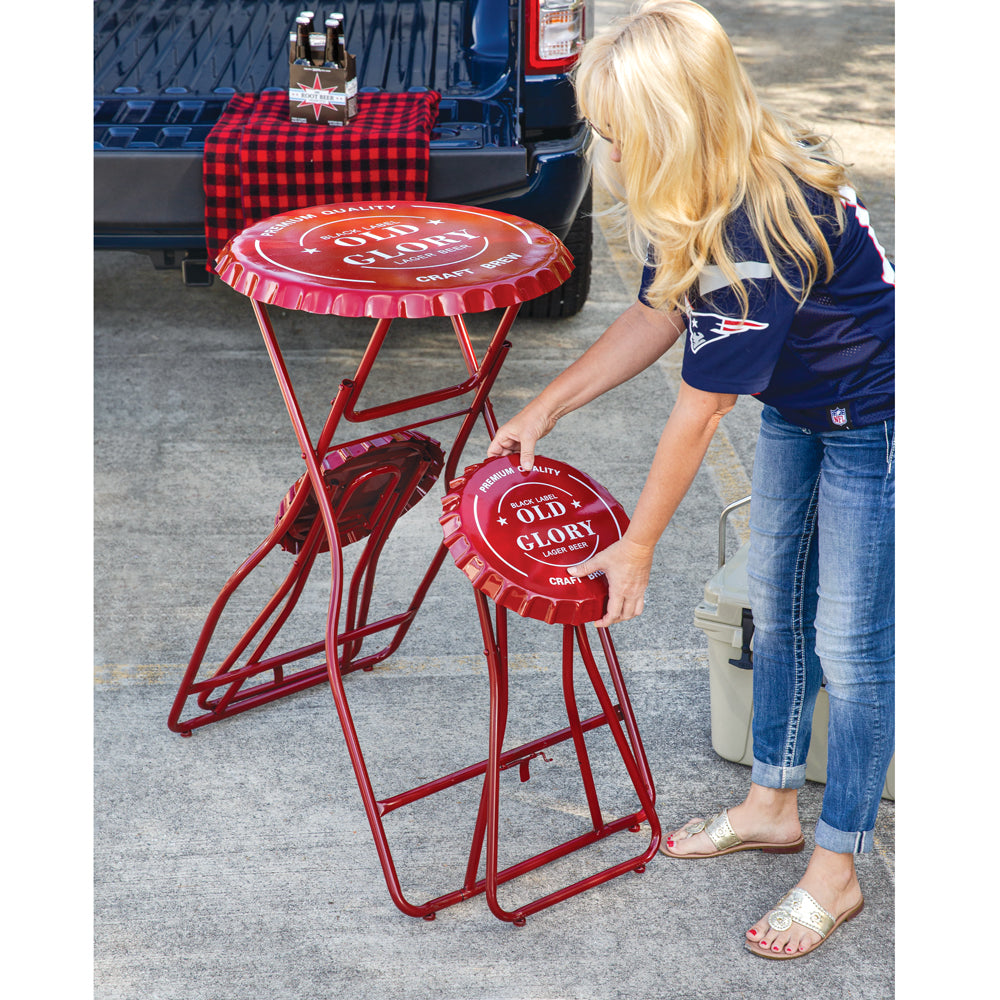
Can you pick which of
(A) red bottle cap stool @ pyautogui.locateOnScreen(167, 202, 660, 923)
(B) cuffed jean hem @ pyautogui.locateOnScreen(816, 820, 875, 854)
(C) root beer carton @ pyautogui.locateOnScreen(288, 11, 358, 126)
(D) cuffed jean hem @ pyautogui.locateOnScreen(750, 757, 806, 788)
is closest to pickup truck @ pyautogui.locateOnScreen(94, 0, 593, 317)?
(C) root beer carton @ pyautogui.locateOnScreen(288, 11, 358, 126)

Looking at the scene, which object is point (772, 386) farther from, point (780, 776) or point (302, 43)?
point (302, 43)

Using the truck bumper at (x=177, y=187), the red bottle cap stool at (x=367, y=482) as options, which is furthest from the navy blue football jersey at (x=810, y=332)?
the truck bumper at (x=177, y=187)

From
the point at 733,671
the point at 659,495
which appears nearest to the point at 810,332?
the point at 659,495

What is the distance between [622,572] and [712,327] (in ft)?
1.74

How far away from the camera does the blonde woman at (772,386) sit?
1.89m

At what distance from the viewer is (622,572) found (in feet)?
7.38

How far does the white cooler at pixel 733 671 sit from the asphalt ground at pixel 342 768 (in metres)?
0.08

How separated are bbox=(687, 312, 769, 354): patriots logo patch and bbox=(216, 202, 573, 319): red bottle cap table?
1.32 feet

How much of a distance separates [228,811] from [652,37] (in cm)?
192

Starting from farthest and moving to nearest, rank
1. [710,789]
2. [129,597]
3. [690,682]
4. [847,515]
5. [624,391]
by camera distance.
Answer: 1. [624,391]
2. [129,597]
3. [690,682]
4. [710,789]
5. [847,515]

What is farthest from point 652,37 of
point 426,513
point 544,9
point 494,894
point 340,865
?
point 544,9

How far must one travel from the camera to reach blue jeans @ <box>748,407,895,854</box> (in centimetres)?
222

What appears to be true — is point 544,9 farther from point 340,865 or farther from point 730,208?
point 340,865

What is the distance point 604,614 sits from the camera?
2305mm
